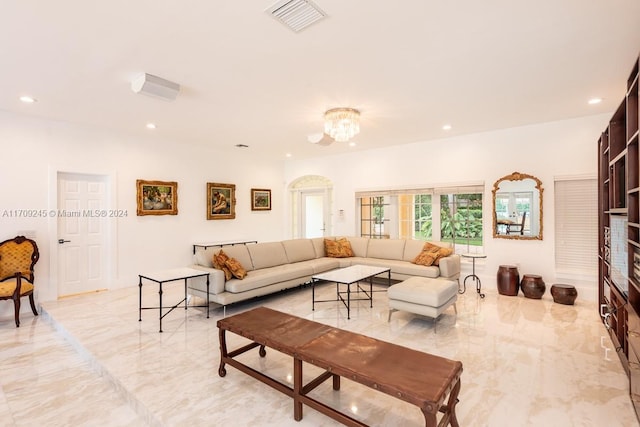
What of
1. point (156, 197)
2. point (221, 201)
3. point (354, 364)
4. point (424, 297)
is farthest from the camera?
point (221, 201)

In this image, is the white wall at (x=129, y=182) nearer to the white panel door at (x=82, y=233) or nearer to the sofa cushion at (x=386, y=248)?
the white panel door at (x=82, y=233)

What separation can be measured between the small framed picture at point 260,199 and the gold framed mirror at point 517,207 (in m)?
4.82

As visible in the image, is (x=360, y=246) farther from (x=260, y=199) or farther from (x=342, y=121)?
(x=342, y=121)

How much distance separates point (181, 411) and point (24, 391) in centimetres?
139

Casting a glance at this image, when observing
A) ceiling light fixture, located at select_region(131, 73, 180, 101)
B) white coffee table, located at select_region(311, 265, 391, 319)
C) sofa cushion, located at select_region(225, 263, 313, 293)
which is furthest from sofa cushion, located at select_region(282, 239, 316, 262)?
ceiling light fixture, located at select_region(131, 73, 180, 101)

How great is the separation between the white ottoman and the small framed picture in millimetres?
4467

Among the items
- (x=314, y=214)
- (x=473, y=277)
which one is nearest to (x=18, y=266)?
(x=314, y=214)

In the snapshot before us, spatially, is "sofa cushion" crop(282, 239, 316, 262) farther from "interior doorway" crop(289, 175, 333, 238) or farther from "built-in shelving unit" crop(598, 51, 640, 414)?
"built-in shelving unit" crop(598, 51, 640, 414)

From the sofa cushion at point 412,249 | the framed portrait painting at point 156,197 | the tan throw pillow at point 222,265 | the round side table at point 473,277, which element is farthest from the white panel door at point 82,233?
the round side table at point 473,277

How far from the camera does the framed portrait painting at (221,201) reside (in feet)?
21.8

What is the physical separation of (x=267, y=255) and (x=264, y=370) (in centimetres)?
258

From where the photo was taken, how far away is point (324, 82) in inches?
132

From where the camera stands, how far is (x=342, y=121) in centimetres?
417

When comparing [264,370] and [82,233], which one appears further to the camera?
[82,233]
